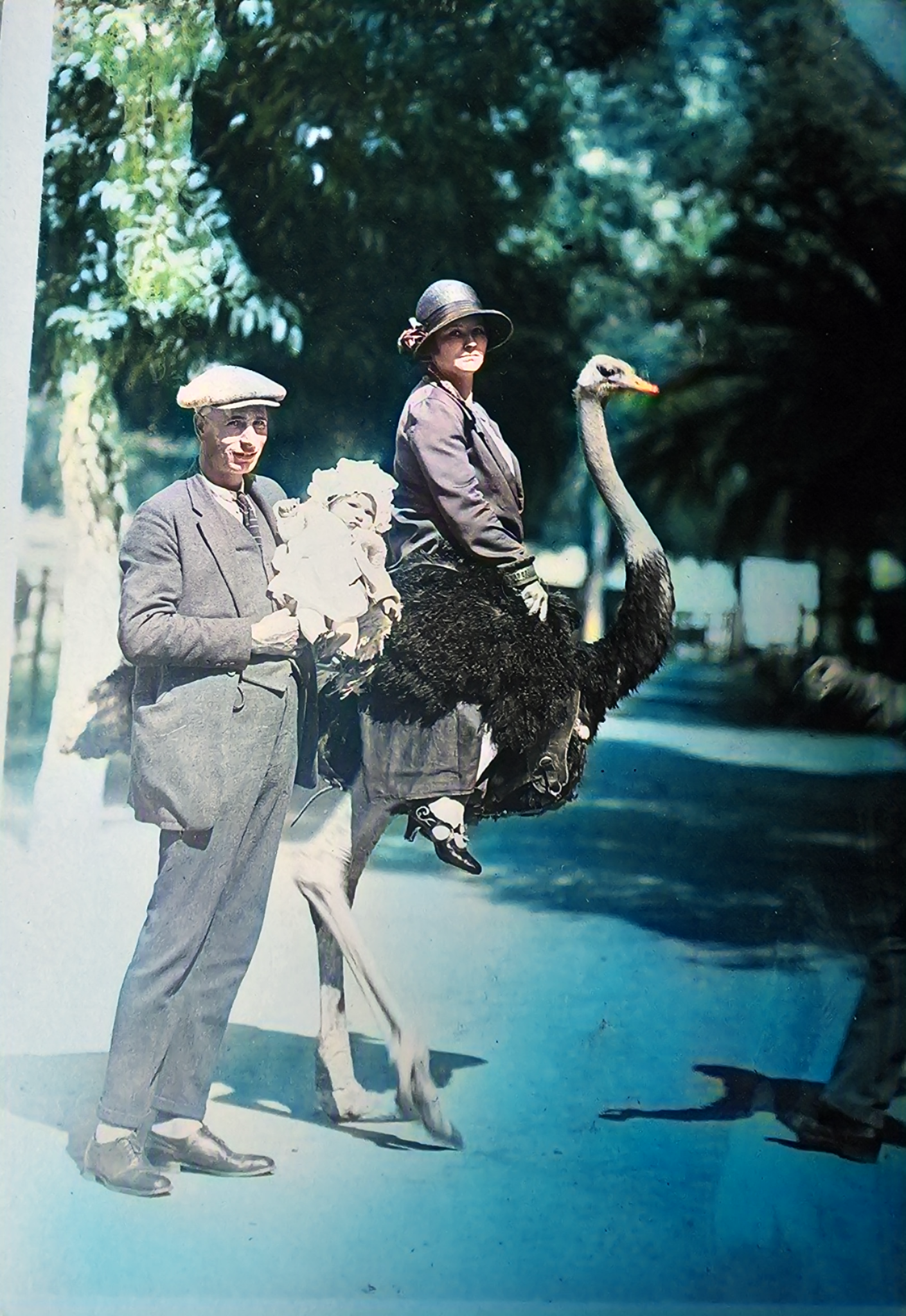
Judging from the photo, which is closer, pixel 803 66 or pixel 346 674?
pixel 346 674

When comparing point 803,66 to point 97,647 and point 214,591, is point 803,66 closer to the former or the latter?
point 214,591

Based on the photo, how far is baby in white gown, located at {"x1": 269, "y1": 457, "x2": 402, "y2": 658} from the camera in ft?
11.4

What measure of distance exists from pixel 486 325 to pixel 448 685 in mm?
986

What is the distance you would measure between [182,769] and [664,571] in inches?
54.7

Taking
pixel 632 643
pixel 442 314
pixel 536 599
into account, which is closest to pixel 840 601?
pixel 632 643

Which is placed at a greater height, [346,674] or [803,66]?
[803,66]

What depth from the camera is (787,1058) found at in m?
3.55

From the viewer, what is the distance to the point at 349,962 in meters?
3.47

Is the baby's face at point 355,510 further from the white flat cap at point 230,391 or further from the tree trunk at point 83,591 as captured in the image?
the tree trunk at point 83,591

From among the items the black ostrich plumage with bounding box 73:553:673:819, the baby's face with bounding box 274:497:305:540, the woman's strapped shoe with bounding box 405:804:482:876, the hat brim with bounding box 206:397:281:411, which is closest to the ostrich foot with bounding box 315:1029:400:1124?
the woman's strapped shoe with bounding box 405:804:482:876

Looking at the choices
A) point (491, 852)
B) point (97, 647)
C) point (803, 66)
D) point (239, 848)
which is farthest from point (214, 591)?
point (803, 66)

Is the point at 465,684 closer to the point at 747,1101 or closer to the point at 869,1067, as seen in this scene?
the point at 747,1101

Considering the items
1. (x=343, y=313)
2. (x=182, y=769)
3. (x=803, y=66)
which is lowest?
(x=182, y=769)

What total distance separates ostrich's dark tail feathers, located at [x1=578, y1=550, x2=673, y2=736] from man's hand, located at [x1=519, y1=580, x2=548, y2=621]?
5.7 inches
